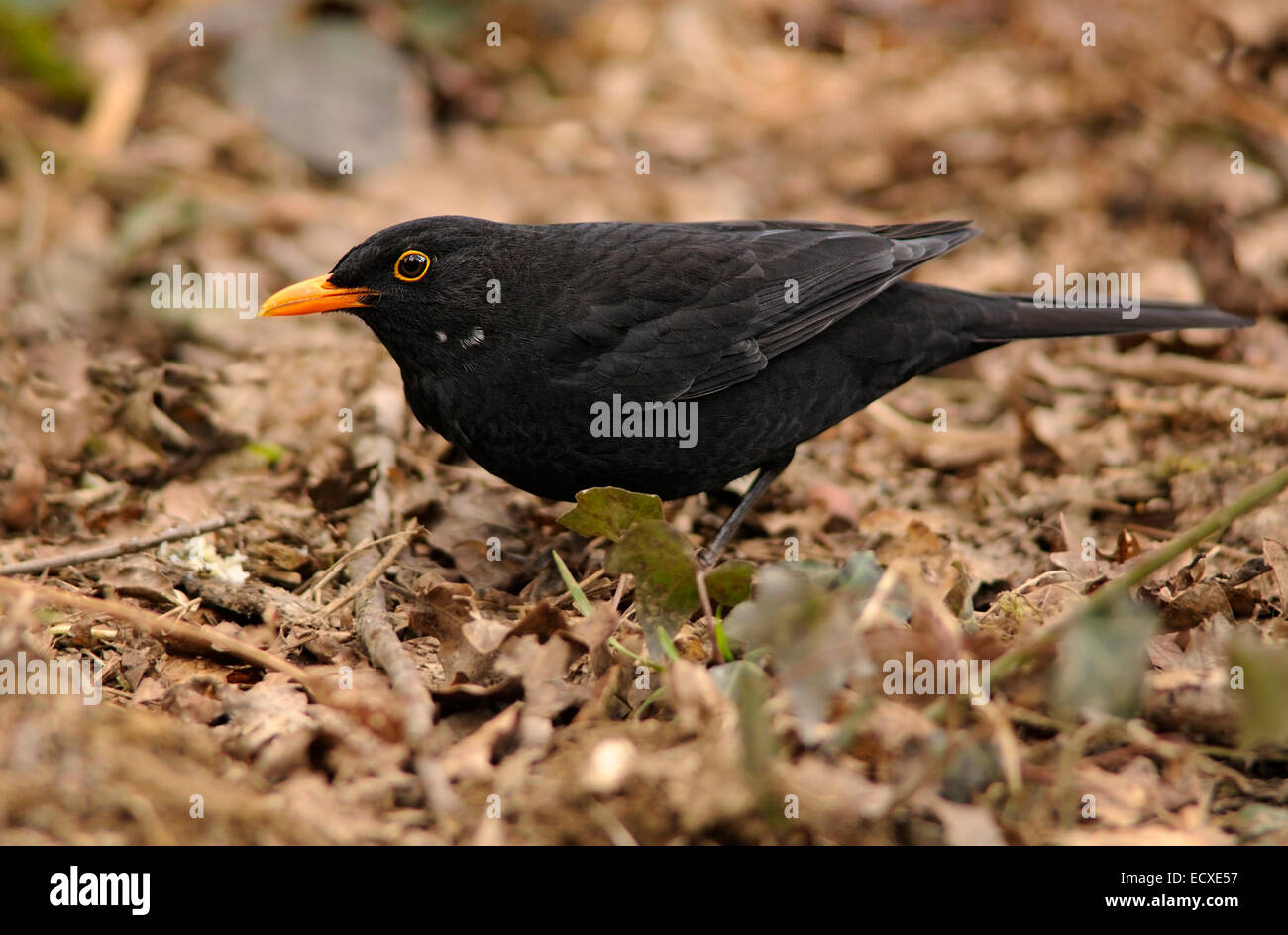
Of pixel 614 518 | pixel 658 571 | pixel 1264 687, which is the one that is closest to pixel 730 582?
pixel 658 571

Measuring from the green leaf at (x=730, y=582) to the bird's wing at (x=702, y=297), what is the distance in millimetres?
1117

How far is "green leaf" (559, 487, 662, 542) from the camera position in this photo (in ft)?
11.9

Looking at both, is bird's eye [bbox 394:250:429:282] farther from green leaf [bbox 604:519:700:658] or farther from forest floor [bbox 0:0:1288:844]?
green leaf [bbox 604:519:700:658]

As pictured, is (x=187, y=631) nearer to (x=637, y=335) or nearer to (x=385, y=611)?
(x=385, y=611)

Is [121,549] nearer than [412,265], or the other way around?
[121,549]

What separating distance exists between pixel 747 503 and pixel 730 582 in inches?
63.9

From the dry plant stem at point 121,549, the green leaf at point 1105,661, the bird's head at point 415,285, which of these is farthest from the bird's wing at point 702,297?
the green leaf at point 1105,661

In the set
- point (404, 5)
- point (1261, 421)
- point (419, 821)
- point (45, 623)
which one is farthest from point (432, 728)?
point (404, 5)

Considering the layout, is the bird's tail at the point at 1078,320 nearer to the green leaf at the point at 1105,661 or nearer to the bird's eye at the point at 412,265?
the bird's eye at the point at 412,265

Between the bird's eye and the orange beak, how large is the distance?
0.45ft

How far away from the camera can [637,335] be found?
4520 mm

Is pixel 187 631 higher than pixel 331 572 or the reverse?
the reverse

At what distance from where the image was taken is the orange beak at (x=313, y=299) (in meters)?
4.43
